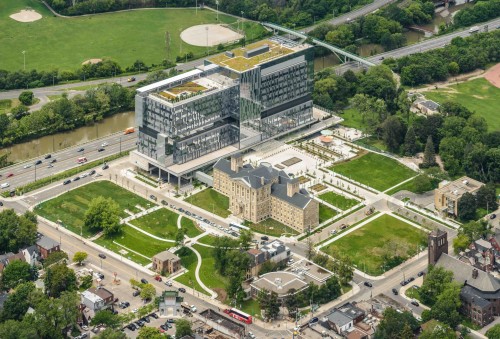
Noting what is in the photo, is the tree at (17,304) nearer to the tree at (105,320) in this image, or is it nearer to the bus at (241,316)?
the tree at (105,320)

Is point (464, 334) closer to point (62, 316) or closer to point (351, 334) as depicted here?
point (351, 334)

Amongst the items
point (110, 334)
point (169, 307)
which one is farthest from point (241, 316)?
point (110, 334)

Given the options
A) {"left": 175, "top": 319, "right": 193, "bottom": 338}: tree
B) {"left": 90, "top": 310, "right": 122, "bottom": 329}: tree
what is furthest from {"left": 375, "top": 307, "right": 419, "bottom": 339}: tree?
{"left": 90, "top": 310, "right": 122, "bottom": 329}: tree

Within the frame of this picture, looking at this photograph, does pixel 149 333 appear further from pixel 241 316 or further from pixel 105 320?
pixel 241 316

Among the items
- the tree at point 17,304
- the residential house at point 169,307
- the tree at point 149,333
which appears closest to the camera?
the tree at point 149,333

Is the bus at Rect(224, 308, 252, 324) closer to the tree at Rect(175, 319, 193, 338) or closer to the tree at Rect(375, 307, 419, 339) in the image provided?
the tree at Rect(175, 319, 193, 338)

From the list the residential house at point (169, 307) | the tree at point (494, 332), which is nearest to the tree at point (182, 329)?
the residential house at point (169, 307)
